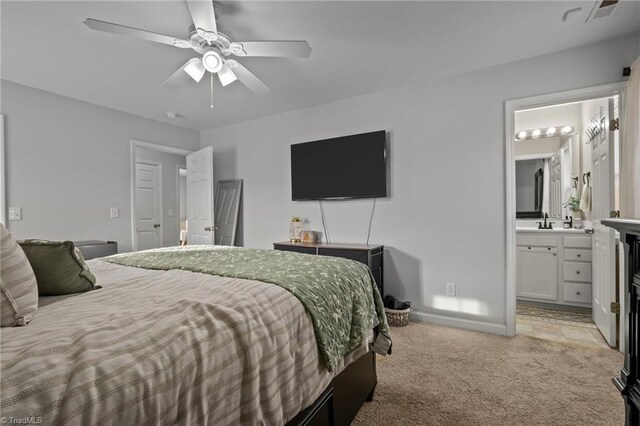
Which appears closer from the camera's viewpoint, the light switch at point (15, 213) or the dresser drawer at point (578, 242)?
the light switch at point (15, 213)

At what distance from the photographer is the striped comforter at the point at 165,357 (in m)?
0.58

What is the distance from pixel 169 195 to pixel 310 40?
179 inches

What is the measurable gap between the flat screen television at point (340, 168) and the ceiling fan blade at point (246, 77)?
4.17 feet

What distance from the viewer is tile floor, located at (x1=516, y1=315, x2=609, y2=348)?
8.76 feet

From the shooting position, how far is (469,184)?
2.96m

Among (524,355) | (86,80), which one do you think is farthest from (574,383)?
(86,80)

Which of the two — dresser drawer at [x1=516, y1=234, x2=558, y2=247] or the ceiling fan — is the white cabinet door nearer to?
dresser drawer at [x1=516, y1=234, x2=558, y2=247]

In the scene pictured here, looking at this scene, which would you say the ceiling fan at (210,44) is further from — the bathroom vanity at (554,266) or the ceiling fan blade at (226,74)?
the bathroom vanity at (554,266)

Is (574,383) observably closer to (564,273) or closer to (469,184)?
(469,184)

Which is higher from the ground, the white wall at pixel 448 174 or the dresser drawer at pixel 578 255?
the white wall at pixel 448 174

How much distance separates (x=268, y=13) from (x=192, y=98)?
186 centimetres

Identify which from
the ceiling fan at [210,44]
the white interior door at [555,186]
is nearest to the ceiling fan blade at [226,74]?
the ceiling fan at [210,44]

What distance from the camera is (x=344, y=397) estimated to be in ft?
4.94

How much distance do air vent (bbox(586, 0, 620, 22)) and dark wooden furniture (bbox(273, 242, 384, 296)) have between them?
238 centimetres
